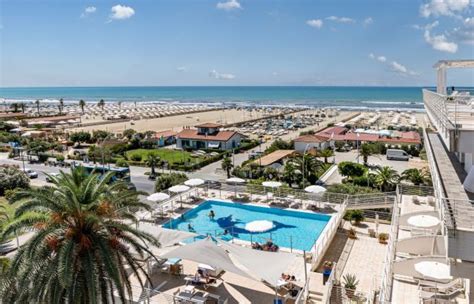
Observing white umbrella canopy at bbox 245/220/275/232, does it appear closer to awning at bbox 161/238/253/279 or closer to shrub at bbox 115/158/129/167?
awning at bbox 161/238/253/279

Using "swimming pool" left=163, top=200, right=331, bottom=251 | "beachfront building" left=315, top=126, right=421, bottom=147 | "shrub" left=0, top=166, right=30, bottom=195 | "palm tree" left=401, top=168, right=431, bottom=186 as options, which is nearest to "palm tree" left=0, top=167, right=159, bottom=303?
"swimming pool" left=163, top=200, right=331, bottom=251

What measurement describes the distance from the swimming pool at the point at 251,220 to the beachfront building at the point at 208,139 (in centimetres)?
2616

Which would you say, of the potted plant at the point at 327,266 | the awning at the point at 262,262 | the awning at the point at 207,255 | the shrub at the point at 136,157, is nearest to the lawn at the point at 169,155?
the shrub at the point at 136,157

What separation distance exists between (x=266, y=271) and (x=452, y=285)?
6.99m

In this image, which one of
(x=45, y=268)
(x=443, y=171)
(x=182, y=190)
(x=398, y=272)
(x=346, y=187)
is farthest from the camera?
(x=346, y=187)

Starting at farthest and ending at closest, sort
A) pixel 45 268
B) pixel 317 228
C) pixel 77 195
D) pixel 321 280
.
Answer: pixel 317 228
pixel 321 280
pixel 77 195
pixel 45 268

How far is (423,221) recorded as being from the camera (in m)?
16.8

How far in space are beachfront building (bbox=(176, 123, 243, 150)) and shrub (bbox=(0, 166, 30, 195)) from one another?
943 inches

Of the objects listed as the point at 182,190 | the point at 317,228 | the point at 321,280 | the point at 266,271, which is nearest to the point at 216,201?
the point at 182,190

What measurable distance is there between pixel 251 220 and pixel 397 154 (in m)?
29.1

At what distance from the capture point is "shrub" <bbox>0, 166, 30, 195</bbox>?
33.1 m

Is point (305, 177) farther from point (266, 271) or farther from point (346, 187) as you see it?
point (266, 271)

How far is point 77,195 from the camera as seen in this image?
10578 millimetres

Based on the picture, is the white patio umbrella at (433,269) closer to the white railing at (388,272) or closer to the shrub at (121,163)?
the white railing at (388,272)
